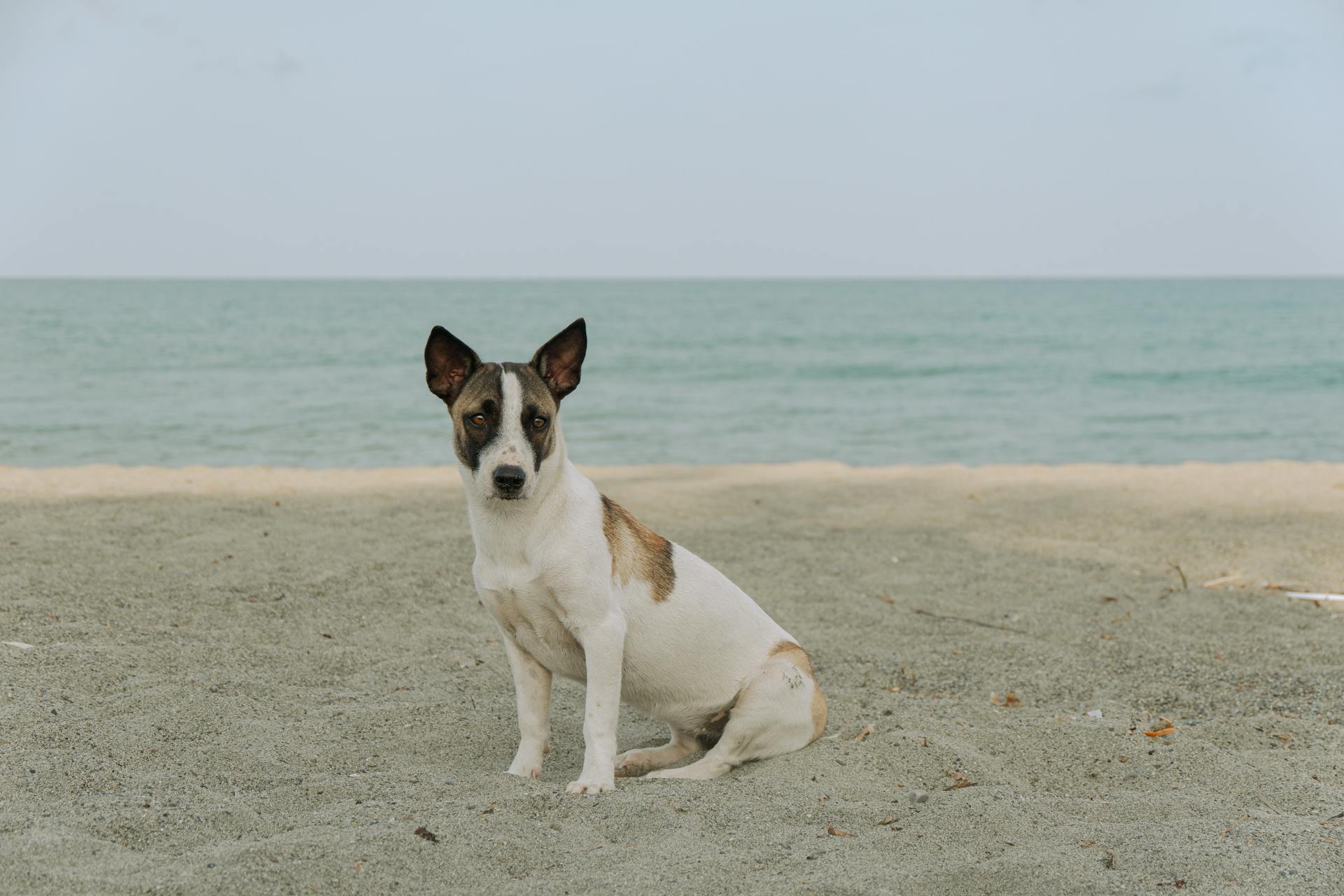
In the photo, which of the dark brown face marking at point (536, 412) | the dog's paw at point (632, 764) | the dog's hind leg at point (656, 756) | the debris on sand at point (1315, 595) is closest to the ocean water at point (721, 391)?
the debris on sand at point (1315, 595)

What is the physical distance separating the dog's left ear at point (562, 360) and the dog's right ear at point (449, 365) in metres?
0.24

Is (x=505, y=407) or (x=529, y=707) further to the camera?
(x=529, y=707)

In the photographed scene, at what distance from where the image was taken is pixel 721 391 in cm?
2728

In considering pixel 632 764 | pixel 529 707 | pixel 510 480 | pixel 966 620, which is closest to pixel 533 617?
pixel 529 707

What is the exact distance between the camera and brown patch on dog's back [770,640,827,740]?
4.64 metres

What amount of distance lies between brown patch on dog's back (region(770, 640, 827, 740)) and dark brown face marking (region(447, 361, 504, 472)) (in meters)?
1.61

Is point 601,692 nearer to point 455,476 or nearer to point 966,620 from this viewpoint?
point 966,620

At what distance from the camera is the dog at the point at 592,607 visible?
396 cm

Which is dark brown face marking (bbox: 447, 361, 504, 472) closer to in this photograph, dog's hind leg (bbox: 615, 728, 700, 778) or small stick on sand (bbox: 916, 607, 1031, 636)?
dog's hind leg (bbox: 615, 728, 700, 778)

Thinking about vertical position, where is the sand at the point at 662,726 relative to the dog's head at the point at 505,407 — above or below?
below

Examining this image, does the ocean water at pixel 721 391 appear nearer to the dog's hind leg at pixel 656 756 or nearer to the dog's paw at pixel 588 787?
the dog's hind leg at pixel 656 756

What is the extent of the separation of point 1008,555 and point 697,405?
1607 centimetres

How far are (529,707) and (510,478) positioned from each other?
1.14 metres

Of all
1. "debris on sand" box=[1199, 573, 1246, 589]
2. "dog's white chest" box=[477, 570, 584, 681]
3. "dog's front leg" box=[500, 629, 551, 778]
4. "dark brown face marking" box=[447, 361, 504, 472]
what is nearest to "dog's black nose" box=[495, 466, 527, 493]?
"dark brown face marking" box=[447, 361, 504, 472]
